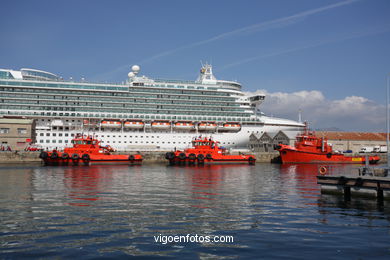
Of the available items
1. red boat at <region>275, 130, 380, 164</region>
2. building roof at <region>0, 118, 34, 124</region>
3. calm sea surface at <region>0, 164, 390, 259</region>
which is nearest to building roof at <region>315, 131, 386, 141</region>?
red boat at <region>275, 130, 380, 164</region>

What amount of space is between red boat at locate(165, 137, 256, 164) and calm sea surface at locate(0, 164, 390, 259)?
28.6 metres

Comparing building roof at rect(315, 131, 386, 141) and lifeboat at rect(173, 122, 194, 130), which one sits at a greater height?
lifeboat at rect(173, 122, 194, 130)

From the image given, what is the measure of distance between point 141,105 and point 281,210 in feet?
165

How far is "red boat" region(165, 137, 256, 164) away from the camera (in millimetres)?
48094

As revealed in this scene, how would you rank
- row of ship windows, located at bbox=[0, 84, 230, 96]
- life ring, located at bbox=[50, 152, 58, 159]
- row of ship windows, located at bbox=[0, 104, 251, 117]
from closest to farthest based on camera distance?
life ring, located at bbox=[50, 152, 58, 159], row of ship windows, located at bbox=[0, 104, 251, 117], row of ship windows, located at bbox=[0, 84, 230, 96]

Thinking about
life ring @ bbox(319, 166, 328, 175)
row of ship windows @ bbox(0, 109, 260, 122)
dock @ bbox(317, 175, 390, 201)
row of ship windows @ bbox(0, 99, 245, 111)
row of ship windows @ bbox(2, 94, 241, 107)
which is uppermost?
row of ship windows @ bbox(2, 94, 241, 107)

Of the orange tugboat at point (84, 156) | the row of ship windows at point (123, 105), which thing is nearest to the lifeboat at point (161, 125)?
the row of ship windows at point (123, 105)

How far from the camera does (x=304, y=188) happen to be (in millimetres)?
22531

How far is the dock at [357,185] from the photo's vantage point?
16875 millimetres

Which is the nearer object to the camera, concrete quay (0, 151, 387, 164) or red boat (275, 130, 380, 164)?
concrete quay (0, 151, 387, 164)

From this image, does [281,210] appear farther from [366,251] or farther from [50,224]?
[50,224]

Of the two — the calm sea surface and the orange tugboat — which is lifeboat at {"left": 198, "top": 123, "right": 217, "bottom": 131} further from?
the calm sea surface

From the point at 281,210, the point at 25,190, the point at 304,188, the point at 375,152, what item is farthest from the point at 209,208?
the point at 375,152

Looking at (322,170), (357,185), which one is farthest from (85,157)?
(357,185)
